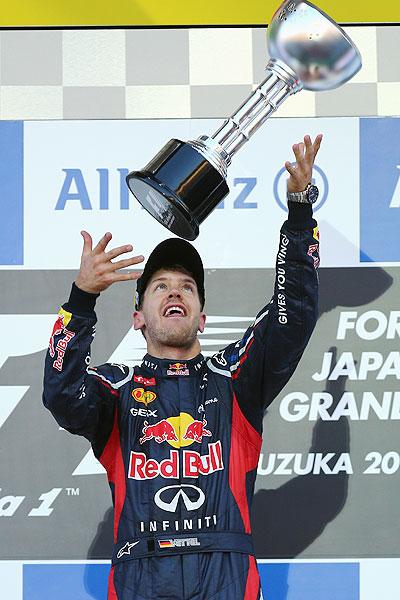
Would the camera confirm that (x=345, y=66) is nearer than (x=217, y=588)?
Yes

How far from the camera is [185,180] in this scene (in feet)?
5.85

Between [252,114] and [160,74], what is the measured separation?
0.93 meters

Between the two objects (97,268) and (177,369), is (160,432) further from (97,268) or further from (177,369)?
(97,268)

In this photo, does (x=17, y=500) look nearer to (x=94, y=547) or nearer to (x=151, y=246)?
(x=94, y=547)

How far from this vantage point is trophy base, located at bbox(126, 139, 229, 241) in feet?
5.86

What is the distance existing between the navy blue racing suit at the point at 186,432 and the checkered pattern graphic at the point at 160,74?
75 centimetres

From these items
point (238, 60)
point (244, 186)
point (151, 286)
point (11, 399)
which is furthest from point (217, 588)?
point (238, 60)

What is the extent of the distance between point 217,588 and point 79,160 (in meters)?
1.18

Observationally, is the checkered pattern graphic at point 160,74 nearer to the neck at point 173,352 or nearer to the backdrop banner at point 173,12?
the backdrop banner at point 173,12

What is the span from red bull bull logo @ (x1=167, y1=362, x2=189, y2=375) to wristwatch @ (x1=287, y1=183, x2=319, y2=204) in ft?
1.39

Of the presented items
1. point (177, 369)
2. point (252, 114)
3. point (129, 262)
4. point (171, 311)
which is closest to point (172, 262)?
point (171, 311)

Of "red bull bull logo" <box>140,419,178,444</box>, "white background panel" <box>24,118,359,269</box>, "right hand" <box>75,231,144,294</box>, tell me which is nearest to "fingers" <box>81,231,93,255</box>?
"right hand" <box>75,231,144,294</box>

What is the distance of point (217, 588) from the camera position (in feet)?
6.80

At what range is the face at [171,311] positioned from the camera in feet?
7.41
